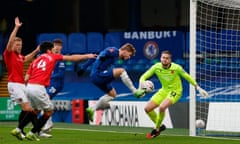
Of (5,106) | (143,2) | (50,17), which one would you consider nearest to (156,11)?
(143,2)

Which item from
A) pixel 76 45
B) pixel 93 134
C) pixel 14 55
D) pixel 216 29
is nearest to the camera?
pixel 14 55

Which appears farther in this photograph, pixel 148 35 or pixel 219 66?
pixel 148 35

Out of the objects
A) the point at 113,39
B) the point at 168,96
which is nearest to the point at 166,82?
the point at 168,96

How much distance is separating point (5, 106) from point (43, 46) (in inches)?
388

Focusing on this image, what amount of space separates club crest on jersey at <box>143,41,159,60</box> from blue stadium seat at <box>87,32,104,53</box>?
2.18 meters

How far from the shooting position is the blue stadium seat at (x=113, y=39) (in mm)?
30203

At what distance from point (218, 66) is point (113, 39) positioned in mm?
7877

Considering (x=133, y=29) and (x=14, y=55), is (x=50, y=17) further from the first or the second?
(x=14, y=55)

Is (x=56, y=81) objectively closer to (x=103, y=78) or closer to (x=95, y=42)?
(x=103, y=78)

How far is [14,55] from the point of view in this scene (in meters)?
16.8

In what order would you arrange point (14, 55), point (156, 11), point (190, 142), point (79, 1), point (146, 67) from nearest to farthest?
1. point (190, 142)
2. point (14, 55)
3. point (146, 67)
4. point (156, 11)
5. point (79, 1)

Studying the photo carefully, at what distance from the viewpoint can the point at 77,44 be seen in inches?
1240

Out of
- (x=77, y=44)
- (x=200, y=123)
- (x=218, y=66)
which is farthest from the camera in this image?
(x=77, y=44)

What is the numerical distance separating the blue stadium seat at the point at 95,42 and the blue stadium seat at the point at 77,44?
188 millimetres
